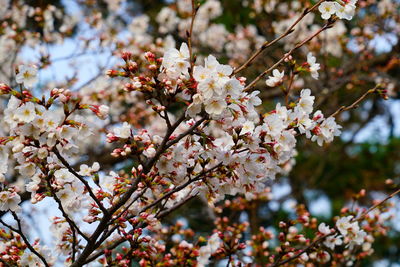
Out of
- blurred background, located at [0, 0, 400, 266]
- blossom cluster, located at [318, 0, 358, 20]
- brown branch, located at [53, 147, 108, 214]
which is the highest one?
blurred background, located at [0, 0, 400, 266]

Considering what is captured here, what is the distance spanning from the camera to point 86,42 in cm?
490

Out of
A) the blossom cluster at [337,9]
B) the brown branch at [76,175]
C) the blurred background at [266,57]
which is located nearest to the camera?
the brown branch at [76,175]

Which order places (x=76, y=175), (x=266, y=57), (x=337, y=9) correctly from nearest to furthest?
(x=76, y=175) < (x=337, y=9) < (x=266, y=57)

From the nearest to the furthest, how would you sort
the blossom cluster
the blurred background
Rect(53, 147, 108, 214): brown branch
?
Rect(53, 147, 108, 214): brown branch < the blossom cluster < the blurred background

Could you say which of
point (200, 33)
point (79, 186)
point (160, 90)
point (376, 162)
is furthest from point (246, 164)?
point (376, 162)

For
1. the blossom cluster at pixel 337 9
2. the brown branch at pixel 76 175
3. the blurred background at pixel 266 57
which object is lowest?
the brown branch at pixel 76 175

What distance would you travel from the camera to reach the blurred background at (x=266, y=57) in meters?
4.83

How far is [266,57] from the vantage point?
218 inches

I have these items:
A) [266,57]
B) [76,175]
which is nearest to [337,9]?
[76,175]

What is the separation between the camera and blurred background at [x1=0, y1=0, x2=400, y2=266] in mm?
4832

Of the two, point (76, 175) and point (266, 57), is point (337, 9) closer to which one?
point (76, 175)

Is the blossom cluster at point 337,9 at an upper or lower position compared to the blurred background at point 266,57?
lower

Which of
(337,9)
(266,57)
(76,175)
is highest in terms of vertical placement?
(266,57)

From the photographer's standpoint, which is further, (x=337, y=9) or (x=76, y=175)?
(x=337, y=9)
